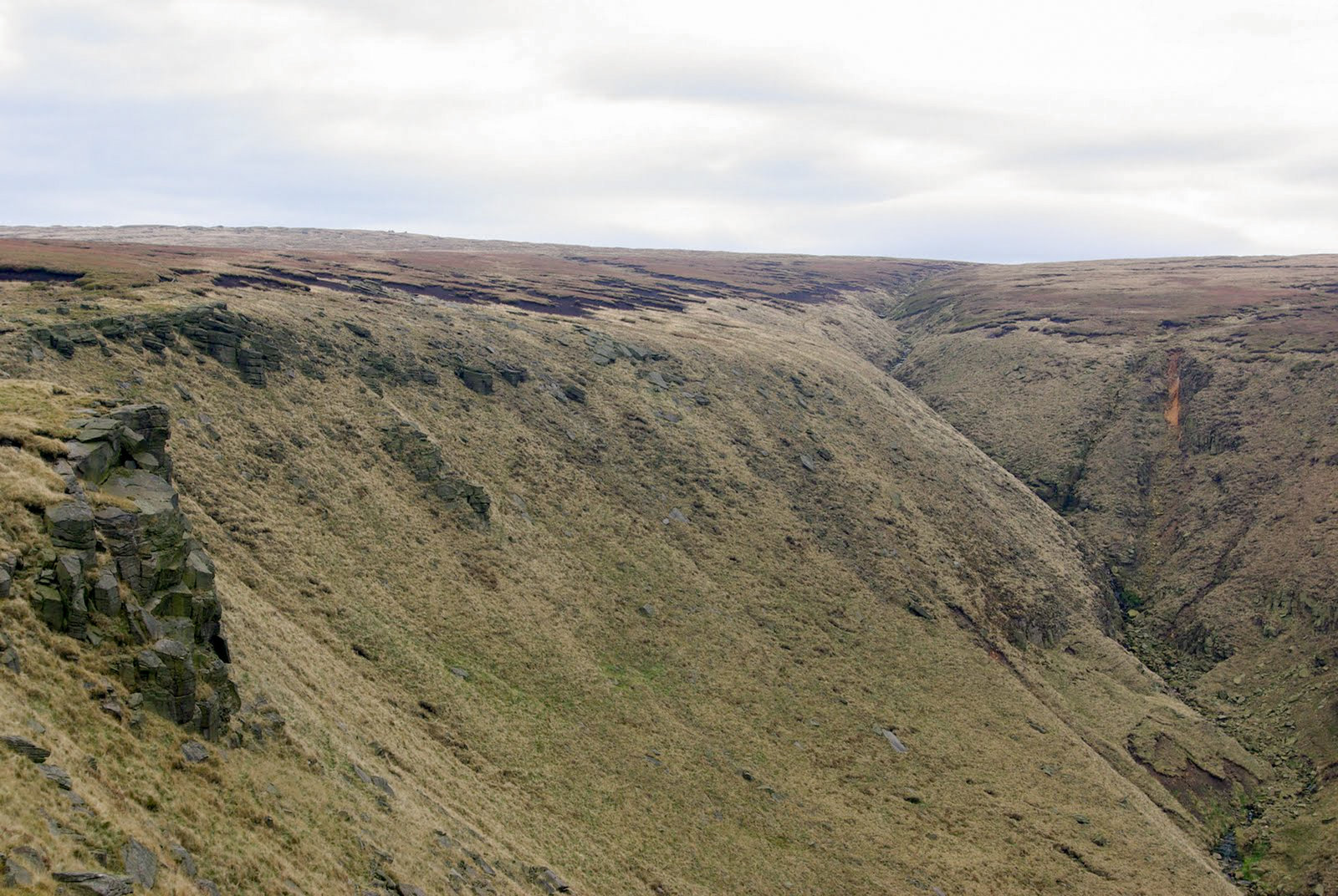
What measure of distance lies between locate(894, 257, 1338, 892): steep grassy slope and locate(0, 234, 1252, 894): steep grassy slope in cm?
395

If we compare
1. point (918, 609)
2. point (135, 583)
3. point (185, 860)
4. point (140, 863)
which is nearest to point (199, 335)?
point (135, 583)

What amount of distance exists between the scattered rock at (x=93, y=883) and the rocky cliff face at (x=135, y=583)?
6443 millimetres

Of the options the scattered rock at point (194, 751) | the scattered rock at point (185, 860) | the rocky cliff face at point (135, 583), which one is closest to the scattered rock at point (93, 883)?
the scattered rock at point (185, 860)

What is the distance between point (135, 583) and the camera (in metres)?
20.8

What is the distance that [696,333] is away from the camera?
9131 centimetres

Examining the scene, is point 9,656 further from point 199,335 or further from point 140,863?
point 199,335

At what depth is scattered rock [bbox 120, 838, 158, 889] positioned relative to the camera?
14.5 meters

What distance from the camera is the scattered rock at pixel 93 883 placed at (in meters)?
13.0

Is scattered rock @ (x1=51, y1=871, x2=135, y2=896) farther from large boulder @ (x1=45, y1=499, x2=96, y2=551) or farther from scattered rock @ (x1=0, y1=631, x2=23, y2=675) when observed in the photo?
large boulder @ (x1=45, y1=499, x2=96, y2=551)

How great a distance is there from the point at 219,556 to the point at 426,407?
21.9m

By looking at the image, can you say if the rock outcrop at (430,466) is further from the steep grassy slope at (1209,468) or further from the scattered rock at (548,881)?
the steep grassy slope at (1209,468)

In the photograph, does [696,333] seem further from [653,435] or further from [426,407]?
[426,407]

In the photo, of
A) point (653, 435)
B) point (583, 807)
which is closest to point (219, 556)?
point (583, 807)

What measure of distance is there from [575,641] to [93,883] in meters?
30.3
